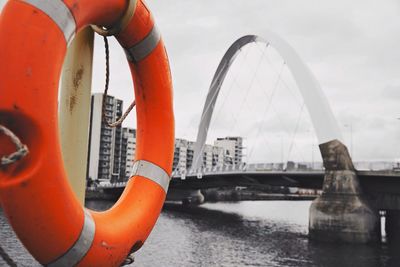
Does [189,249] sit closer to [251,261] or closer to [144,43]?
[251,261]

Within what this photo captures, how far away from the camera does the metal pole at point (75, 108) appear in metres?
3.07

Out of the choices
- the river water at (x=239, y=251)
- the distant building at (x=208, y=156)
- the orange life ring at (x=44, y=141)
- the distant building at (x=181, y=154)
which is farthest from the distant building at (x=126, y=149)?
the orange life ring at (x=44, y=141)

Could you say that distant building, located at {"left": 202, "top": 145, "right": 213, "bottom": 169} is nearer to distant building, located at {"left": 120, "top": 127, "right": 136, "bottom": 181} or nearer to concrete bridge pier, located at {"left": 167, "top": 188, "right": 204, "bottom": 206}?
distant building, located at {"left": 120, "top": 127, "right": 136, "bottom": 181}

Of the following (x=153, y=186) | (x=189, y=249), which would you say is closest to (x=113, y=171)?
(x=189, y=249)

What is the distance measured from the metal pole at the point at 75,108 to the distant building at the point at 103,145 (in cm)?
7818

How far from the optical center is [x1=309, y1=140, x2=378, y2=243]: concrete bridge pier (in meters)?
23.5

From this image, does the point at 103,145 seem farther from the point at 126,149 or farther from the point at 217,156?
the point at 217,156

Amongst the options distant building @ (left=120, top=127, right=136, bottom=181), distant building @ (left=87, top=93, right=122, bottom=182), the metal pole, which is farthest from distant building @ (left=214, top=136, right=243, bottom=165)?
the metal pole

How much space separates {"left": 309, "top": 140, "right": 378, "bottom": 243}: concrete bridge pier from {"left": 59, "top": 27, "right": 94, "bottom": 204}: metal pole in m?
22.9

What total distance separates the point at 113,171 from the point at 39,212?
89.7 m

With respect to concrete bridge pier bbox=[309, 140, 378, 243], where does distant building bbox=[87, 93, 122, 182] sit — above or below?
above

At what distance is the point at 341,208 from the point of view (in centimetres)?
2416

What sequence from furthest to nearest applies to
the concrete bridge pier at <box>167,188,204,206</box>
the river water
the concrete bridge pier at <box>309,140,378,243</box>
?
the concrete bridge pier at <box>167,188,204,206</box>
the concrete bridge pier at <box>309,140,378,243</box>
the river water

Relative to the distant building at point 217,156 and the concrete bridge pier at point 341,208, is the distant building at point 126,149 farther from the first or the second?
the concrete bridge pier at point 341,208
